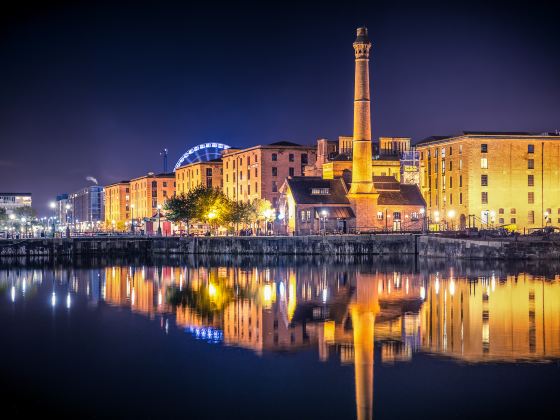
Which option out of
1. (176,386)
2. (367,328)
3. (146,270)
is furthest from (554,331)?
(146,270)

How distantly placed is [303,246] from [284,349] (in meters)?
55.3

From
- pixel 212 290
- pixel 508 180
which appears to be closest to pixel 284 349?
pixel 212 290

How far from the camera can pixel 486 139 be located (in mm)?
92500

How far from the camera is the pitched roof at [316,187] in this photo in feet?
293

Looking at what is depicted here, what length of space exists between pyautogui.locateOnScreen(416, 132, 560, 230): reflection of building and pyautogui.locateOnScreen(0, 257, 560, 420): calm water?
135 feet

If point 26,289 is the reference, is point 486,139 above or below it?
above

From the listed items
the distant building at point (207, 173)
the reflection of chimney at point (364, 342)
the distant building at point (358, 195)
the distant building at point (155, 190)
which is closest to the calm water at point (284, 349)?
the reflection of chimney at point (364, 342)

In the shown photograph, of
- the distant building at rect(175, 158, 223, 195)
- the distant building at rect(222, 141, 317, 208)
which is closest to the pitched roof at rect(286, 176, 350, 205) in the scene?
the distant building at rect(222, 141, 317, 208)

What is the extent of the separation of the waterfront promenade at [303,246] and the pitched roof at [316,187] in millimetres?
8069

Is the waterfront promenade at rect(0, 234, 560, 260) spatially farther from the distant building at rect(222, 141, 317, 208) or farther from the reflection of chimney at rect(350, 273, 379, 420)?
the reflection of chimney at rect(350, 273, 379, 420)

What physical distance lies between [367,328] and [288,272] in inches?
1175

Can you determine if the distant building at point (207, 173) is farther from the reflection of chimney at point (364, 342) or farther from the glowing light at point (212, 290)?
the reflection of chimney at point (364, 342)

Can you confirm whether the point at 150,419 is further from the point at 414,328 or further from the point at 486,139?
the point at 486,139

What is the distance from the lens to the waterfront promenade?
2699 inches
